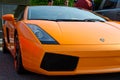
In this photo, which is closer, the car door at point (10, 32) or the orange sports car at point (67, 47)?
the orange sports car at point (67, 47)

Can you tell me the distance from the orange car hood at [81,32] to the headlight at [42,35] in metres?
0.06

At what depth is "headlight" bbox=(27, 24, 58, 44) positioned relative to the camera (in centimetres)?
523

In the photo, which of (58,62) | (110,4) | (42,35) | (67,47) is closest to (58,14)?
(42,35)

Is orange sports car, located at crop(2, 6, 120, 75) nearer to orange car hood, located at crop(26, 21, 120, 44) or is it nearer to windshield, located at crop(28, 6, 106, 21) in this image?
orange car hood, located at crop(26, 21, 120, 44)

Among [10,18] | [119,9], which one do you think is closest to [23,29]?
[10,18]

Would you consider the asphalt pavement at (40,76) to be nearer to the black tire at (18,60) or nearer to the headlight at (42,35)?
the black tire at (18,60)

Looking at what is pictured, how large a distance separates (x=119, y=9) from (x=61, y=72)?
3.93 m

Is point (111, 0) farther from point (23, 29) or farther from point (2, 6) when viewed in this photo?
point (2, 6)

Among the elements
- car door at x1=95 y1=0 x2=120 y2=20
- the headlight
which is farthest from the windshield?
car door at x1=95 y1=0 x2=120 y2=20

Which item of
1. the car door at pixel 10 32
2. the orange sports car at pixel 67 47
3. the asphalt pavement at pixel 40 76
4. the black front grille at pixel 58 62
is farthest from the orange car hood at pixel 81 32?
the car door at pixel 10 32

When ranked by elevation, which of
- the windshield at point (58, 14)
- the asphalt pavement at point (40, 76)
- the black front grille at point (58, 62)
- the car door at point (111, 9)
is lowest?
the asphalt pavement at point (40, 76)

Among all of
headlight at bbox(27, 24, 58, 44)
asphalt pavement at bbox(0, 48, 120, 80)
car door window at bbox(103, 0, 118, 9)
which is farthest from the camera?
car door window at bbox(103, 0, 118, 9)

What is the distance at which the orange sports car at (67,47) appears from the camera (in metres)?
5.09

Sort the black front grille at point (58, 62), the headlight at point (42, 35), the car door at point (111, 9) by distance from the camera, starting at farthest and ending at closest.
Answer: the car door at point (111, 9) → the headlight at point (42, 35) → the black front grille at point (58, 62)
